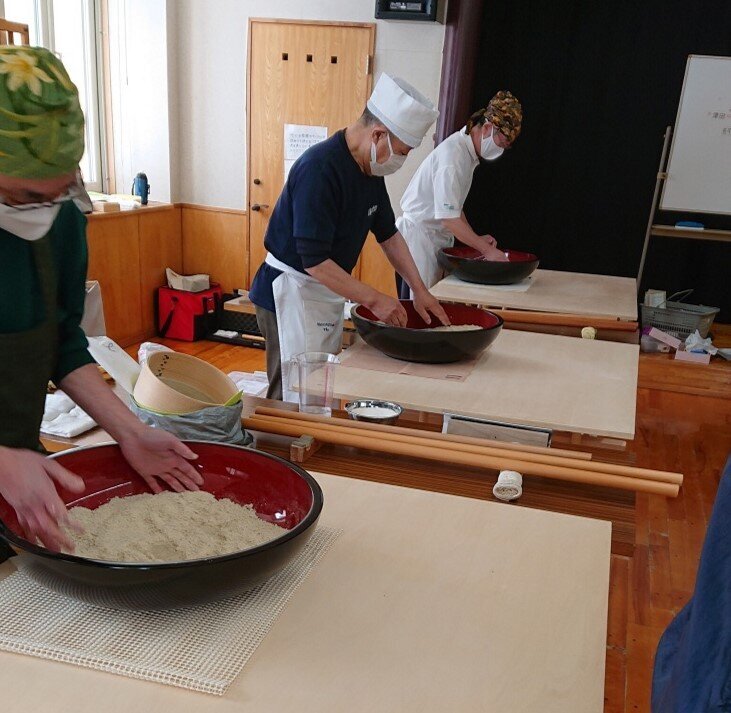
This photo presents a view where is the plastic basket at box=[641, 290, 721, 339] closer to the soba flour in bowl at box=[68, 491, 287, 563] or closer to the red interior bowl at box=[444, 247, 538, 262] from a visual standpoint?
the red interior bowl at box=[444, 247, 538, 262]

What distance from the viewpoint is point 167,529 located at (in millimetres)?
920

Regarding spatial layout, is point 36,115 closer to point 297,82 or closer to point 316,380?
point 316,380

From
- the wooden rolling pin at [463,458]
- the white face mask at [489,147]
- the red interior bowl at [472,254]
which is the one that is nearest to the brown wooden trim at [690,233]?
the red interior bowl at [472,254]

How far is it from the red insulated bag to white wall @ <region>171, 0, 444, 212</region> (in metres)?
0.73

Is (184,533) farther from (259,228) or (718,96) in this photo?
(718,96)

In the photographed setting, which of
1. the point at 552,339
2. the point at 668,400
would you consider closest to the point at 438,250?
the point at 552,339

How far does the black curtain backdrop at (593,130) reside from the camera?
493 centimetres

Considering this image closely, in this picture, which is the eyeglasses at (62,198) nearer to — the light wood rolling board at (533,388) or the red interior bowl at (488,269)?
the light wood rolling board at (533,388)

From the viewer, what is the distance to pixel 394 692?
29.0 inches

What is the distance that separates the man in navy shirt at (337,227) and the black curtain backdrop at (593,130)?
3.22 meters

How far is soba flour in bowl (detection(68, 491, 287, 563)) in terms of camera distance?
0.87 m

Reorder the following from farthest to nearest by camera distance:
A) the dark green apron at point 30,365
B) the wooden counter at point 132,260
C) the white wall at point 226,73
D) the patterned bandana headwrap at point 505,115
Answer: the white wall at point 226,73, the wooden counter at point 132,260, the patterned bandana headwrap at point 505,115, the dark green apron at point 30,365

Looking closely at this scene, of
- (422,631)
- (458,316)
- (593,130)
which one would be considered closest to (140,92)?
(593,130)

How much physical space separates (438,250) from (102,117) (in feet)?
9.64
